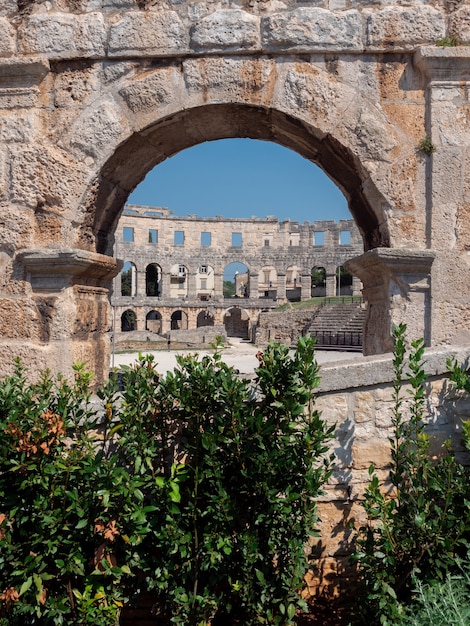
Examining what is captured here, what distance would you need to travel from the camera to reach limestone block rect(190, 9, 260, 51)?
3.83 meters

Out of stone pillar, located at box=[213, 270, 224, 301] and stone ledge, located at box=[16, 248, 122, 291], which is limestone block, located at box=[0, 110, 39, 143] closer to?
stone ledge, located at box=[16, 248, 122, 291]

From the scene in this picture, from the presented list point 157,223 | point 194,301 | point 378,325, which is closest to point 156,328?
point 194,301

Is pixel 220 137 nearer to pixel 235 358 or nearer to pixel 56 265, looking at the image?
pixel 56 265

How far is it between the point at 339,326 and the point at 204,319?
17.8 metres

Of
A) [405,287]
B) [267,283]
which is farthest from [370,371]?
[267,283]

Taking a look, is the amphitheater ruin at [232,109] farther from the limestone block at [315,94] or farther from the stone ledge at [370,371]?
the stone ledge at [370,371]

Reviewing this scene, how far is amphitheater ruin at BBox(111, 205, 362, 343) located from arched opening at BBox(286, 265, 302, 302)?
0.54 ft

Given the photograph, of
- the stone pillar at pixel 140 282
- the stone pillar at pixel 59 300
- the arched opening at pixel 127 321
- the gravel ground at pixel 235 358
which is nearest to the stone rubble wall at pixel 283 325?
the gravel ground at pixel 235 358

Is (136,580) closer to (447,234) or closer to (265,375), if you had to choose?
(265,375)

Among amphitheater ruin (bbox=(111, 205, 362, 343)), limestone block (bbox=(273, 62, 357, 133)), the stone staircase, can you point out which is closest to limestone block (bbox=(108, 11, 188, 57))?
limestone block (bbox=(273, 62, 357, 133))

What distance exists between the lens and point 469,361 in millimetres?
2939

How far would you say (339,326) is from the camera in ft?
94.7

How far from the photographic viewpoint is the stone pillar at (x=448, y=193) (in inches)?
150

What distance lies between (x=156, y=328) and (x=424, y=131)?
40640 millimetres
